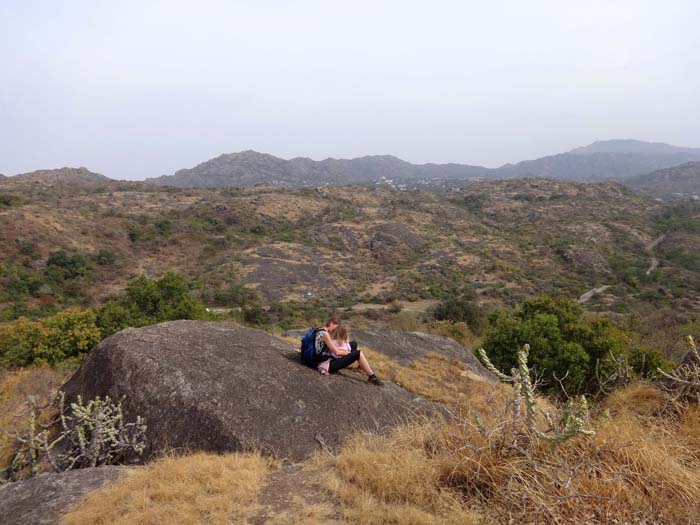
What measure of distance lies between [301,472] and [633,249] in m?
69.5

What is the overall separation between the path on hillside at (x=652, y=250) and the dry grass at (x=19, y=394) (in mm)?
56767

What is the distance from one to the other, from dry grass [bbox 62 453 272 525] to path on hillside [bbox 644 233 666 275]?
186 feet

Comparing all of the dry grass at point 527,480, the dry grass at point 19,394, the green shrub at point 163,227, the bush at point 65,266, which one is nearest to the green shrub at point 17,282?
the bush at point 65,266

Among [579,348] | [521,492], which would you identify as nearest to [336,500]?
[521,492]

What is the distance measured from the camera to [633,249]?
59312 millimetres

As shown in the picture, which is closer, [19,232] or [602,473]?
[602,473]

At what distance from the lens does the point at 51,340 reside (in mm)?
13891

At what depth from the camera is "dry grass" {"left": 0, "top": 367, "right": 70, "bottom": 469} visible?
5926mm

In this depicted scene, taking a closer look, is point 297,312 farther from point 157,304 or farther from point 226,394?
point 226,394

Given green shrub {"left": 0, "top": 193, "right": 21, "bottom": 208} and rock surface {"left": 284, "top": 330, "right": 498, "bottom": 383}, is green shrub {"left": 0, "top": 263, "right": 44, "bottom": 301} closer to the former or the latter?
green shrub {"left": 0, "top": 193, "right": 21, "bottom": 208}

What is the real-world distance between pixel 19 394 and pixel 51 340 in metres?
5.92

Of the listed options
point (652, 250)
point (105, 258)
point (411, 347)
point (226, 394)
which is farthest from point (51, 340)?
point (652, 250)

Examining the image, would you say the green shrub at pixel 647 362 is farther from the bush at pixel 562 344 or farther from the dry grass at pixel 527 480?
the dry grass at pixel 527 480

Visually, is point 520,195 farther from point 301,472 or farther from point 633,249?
point 301,472
